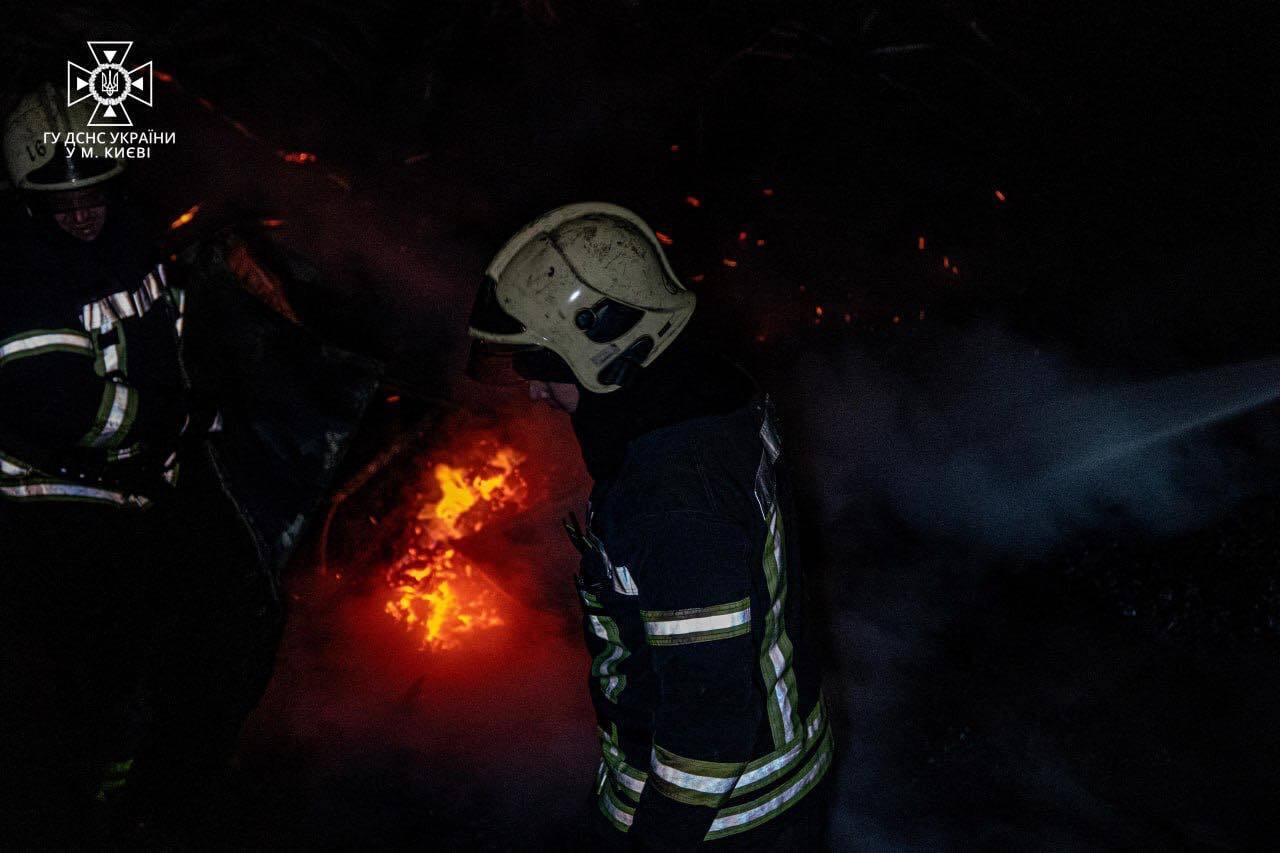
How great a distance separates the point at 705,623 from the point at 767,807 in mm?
791

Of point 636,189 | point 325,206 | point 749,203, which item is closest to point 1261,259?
point 749,203

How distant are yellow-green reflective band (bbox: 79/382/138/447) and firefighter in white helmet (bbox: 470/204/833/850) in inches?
79.9

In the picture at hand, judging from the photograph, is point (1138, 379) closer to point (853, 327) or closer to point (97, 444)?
point (853, 327)

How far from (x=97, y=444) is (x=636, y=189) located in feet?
11.0

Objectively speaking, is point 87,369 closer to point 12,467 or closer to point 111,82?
point 12,467

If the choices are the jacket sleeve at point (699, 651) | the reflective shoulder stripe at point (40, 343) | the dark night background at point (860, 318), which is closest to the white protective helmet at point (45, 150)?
the reflective shoulder stripe at point (40, 343)

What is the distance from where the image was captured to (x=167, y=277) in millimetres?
3992

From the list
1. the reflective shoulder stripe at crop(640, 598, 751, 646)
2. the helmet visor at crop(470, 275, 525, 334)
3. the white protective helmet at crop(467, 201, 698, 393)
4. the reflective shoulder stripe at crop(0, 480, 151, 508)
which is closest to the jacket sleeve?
the reflective shoulder stripe at crop(640, 598, 751, 646)

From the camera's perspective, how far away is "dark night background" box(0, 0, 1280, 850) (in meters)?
4.52

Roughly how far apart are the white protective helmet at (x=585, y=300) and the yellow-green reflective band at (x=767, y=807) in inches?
50.2

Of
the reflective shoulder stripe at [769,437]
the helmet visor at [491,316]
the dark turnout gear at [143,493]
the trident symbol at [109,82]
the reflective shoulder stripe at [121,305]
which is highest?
the helmet visor at [491,316]

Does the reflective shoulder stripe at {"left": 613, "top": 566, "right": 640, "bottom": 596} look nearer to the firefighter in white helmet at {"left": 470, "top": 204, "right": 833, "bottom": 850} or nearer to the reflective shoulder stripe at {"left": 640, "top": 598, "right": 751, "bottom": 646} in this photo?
the firefighter in white helmet at {"left": 470, "top": 204, "right": 833, "bottom": 850}

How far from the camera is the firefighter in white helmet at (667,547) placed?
6.95 feet

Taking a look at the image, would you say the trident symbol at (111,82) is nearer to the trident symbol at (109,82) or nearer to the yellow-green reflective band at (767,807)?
the trident symbol at (109,82)
